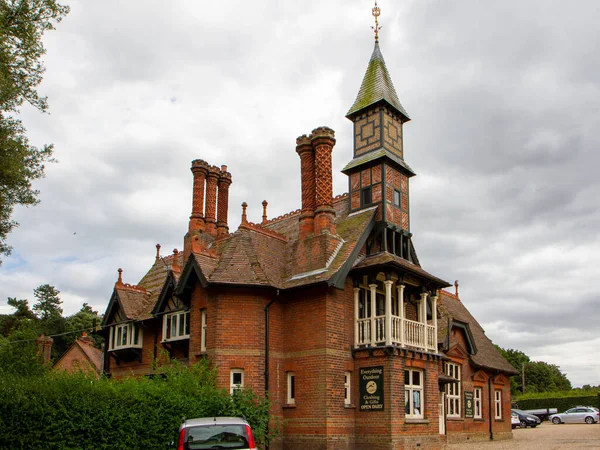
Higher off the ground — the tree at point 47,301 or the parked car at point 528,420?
the tree at point 47,301

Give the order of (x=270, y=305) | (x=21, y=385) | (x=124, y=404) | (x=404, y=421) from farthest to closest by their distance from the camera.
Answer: (x=270, y=305) → (x=404, y=421) → (x=124, y=404) → (x=21, y=385)

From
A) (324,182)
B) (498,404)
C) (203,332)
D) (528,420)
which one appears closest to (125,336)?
(203,332)

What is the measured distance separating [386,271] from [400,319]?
1850mm

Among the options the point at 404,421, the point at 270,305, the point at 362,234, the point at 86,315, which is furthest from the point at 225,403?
the point at 86,315

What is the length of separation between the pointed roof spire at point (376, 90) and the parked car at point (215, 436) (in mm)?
17424

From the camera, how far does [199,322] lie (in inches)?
938

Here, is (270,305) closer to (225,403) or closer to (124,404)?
(225,403)

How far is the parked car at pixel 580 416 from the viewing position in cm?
4746

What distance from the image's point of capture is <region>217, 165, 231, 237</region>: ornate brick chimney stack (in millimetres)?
29969

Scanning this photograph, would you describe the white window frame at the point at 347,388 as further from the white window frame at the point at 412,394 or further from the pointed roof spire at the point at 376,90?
the pointed roof spire at the point at 376,90

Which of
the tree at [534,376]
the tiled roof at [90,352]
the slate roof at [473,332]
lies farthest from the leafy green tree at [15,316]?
the tree at [534,376]

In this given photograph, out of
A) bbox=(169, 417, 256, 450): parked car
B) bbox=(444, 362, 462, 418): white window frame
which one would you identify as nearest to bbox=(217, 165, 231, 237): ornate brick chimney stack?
bbox=(444, 362, 462, 418): white window frame

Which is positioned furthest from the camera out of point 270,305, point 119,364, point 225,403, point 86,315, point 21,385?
point 86,315

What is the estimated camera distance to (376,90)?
27297 millimetres
